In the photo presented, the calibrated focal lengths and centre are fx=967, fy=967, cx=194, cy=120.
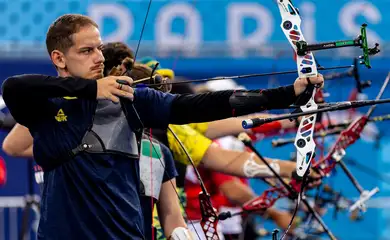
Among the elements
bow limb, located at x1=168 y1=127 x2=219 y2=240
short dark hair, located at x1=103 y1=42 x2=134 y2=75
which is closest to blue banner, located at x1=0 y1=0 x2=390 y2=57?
short dark hair, located at x1=103 y1=42 x2=134 y2=75

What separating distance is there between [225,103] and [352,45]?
0.51 metres

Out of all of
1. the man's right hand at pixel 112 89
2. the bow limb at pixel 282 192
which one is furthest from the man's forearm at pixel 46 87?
the bow limb at pixel 282 192

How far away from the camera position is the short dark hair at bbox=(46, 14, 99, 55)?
379cm

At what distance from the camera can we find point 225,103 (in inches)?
139

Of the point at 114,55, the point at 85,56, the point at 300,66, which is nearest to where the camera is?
the point at 300,66

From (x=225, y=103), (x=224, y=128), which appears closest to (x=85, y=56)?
(x=225, y=103)

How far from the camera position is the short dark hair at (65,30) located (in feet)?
12.5

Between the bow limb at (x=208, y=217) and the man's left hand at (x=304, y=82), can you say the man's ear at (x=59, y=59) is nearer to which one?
the bow limb at (x=208, y=217)

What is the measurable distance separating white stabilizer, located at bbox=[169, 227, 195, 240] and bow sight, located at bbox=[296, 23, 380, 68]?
1.10 metres

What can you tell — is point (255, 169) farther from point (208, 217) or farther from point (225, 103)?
point (225, 103)

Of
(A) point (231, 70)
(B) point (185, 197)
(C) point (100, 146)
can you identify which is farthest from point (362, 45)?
(A) point (231, 70)

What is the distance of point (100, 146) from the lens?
362 centimetres

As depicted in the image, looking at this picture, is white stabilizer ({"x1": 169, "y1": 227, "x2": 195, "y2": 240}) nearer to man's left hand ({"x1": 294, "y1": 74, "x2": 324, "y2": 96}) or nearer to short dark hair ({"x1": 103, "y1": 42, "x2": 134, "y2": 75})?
short dark hair ({"x1": 103, "y1": 42, "x2": 134, "y2": 75})

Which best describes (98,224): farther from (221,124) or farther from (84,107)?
(221,124)
